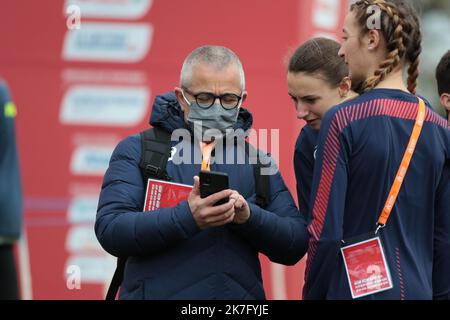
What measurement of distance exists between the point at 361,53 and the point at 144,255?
102 cm

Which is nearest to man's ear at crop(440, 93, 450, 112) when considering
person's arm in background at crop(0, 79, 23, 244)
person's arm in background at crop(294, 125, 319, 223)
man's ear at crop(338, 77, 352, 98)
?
man's ear at crop(338, 77, 352, 98)

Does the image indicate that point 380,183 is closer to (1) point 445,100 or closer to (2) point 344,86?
(2) point 344,86

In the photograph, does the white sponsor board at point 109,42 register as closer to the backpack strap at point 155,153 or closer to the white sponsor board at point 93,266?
the white sponsor board at point 93,266

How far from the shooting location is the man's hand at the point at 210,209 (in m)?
2.92

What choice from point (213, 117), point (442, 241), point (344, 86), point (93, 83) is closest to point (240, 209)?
point (213, 117)

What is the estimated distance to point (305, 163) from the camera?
11.4 feet

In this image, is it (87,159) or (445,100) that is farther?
(87,159)

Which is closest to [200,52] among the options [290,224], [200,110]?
[200,110]

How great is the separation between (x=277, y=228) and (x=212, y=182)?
34 centimetres

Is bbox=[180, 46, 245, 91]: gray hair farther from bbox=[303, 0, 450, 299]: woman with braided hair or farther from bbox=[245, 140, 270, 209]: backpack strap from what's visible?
bbox=[303, 0, 450, 299]: woman with braided hair

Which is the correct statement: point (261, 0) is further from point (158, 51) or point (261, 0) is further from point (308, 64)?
point (308, 64)

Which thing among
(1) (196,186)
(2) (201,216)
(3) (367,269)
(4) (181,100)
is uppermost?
(4) (181,100)

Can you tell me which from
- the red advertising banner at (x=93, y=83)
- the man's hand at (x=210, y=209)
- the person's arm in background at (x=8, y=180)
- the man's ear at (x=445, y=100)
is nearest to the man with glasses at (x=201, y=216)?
the man's hand at (x=210, y=209)

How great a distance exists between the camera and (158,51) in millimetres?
6047
